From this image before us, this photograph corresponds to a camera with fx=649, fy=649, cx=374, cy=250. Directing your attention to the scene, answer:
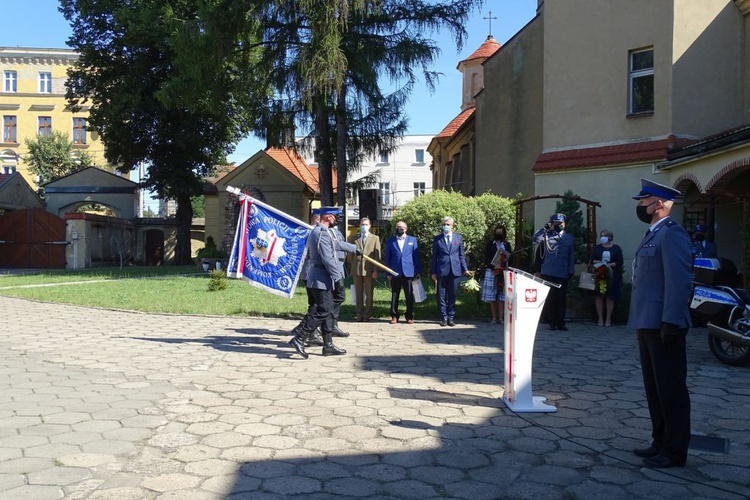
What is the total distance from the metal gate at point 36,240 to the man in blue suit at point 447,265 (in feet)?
87.9

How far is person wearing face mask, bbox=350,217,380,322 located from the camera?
12703 millimetres

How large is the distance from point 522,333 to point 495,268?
19.8 ft

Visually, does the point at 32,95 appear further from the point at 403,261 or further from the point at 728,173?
the point at 728,173

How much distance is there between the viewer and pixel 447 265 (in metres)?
12.0

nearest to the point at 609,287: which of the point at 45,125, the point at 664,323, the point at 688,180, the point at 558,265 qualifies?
the point at 558,265

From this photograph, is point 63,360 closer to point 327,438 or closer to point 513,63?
point 327,438

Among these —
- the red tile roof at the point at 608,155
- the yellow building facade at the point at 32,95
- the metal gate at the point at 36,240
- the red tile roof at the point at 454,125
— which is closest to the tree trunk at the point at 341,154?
the red tile roof at the point at 608,155

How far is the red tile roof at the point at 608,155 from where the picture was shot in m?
15.3

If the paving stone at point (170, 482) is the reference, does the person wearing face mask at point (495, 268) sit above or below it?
above

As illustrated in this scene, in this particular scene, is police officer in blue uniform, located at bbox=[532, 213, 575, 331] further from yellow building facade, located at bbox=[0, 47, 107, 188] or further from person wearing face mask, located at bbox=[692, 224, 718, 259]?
yellow building facade, located at bbox=[0, 47, 107, 188]

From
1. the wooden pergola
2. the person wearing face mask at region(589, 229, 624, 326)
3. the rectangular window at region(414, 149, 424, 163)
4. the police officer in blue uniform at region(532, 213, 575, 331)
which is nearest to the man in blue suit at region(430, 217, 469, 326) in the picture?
the police officer in blue uniform at region(532, 213, 575, 331)

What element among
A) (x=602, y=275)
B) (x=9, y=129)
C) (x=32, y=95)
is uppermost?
(x=32, y=95)

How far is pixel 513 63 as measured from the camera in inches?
923

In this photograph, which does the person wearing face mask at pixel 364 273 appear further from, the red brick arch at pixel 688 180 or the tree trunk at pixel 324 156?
the tree trunk at pixel 324 156
